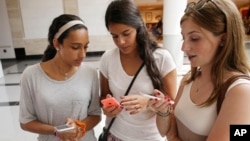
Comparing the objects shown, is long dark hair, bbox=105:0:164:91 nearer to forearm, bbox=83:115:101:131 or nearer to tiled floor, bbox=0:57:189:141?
forearm, bbox=83:115:101:131

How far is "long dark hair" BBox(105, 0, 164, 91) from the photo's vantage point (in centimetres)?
138

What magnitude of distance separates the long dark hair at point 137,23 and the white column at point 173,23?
3.98 metres

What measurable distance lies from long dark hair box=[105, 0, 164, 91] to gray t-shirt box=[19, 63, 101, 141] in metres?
0.37

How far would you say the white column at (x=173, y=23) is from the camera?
5.21 meters

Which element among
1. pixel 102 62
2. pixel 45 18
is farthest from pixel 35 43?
pixel 102 62

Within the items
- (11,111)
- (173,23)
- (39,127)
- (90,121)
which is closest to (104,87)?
(90,121)

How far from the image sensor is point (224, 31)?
95cm

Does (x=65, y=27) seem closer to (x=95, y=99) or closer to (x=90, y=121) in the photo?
(x=95, y=99)

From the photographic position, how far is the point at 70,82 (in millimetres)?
1389

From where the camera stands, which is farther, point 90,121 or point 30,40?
point 30,40

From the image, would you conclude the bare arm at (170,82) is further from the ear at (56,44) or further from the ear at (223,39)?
the ear at (56,44)

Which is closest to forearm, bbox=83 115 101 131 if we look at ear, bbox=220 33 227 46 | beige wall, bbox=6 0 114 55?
ear, bbox=220 33 227 46

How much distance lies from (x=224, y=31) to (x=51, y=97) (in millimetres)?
968

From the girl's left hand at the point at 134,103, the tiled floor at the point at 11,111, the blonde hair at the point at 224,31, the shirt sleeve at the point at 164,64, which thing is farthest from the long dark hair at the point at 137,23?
the tiled floor at the point at 11,111
